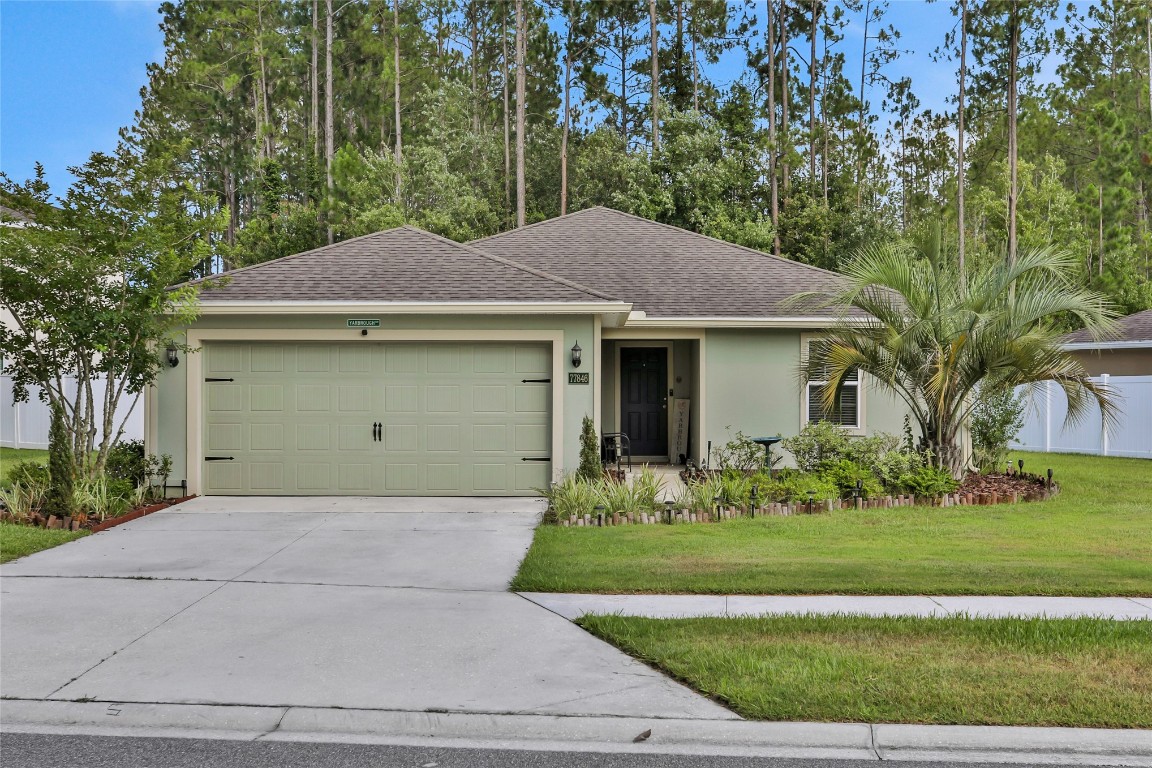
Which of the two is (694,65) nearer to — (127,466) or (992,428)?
(992,428)

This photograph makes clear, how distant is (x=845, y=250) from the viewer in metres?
29.3

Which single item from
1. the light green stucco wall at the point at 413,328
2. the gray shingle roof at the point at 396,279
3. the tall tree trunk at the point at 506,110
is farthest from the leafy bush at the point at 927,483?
the tall tree trunk at the point at 506,110

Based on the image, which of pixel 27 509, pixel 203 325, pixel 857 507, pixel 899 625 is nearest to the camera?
pixel 899 625

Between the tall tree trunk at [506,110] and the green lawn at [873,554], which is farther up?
the tall tree trunk at [506,110]

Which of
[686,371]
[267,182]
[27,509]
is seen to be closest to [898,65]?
[267,182]

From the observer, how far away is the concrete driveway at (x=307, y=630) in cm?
472

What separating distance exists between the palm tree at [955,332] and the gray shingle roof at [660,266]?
2613 millimetres

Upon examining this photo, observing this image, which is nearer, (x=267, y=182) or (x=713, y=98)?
(x=267, y=182)

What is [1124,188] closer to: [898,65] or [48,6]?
[898,65]

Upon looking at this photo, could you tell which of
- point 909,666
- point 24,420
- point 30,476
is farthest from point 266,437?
point 24,420

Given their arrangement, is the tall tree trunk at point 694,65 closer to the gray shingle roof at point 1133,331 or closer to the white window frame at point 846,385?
the gray shingle roof at point 1133,331

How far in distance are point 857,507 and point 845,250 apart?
20087 mm

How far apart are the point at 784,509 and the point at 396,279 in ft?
20.2

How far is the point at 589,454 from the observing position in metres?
11.7
